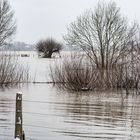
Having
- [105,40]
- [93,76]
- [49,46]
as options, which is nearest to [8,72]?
[93,76]

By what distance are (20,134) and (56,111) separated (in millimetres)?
8107

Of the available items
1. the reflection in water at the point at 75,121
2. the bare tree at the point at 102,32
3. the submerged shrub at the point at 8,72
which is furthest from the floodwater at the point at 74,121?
the bare tree at the point at 102,32

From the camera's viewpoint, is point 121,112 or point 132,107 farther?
point 132,107

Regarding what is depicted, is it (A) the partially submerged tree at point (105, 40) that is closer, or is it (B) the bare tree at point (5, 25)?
(A) the partially submerged tree at point (105, 40)

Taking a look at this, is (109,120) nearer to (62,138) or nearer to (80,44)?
(62,138)

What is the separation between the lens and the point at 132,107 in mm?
17625

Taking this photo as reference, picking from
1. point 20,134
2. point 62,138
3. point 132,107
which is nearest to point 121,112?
point 132,107

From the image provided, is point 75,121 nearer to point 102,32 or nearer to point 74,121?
point 74,121

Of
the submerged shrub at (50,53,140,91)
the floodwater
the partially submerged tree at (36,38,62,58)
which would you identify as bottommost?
the floodwater

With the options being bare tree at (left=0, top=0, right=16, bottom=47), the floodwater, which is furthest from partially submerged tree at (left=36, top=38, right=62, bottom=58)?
the floodwater

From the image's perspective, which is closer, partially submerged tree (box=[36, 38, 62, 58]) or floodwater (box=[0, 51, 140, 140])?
floodwater (box=[0, 51, 140, 140])

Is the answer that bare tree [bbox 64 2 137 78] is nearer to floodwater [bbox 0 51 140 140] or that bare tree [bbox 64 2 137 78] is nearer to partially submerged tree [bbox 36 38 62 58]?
floodwater [bbox 0 51 140 140]

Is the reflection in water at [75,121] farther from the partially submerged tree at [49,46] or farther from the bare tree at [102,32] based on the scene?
the partially submerged tree at [49,46]

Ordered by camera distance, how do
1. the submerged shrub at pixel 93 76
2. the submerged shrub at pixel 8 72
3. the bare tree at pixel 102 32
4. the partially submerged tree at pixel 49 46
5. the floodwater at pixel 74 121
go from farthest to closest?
the partially submerged tree at pixel 49 46 < the bare tree at pixel 102 32 < the submerged shrub at pixel 8 72 < the submerged shrub at pixel 93 76 < the floodwater at pixel 74 121
